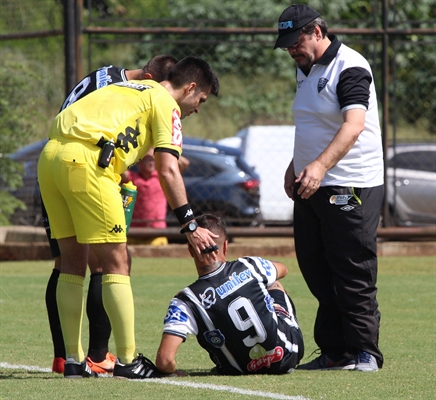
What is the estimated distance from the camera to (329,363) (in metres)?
5.56

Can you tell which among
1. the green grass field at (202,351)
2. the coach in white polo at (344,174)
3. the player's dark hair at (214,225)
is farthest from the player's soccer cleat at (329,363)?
the player's dark hair at (214,225)

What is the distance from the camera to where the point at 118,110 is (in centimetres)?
495

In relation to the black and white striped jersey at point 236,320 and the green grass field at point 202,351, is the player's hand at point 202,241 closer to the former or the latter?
the black and white striped jersey at point 236,320

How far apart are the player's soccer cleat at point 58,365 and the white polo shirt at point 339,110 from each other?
6.29ft

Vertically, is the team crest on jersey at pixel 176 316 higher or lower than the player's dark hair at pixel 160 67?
lower

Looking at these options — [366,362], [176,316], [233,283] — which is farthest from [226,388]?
[366,362]

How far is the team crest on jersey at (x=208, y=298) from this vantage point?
4965 mm

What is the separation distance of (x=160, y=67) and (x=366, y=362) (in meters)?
2.22

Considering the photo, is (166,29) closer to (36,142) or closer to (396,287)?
(36,142)

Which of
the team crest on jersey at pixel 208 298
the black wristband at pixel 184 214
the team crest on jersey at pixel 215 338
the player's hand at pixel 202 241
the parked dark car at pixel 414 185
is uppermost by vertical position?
the black wristband at pixel 184 214

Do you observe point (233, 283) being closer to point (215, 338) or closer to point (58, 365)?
point (215, 338)

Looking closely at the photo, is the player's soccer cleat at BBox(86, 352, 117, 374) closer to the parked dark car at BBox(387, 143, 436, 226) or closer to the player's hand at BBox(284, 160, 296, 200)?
the player's hand at BBox(284, 160, 296, 200)

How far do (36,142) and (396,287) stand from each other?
5611mm

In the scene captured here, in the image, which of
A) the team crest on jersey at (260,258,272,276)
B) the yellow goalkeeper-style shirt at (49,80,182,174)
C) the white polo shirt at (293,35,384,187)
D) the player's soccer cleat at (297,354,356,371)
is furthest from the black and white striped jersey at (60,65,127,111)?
the player's soccer cleat at (297,354,356,371)
